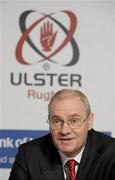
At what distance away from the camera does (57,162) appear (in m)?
1.85

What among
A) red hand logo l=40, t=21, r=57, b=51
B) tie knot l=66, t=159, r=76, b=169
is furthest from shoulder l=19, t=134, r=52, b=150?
red hand logo l=40, t=21, r=57, b=51

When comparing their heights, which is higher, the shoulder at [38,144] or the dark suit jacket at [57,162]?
the shoulder at [38,144]

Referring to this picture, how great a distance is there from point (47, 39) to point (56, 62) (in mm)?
208

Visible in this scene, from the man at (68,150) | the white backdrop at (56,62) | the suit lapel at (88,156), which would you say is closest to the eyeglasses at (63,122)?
the man at (68,150)

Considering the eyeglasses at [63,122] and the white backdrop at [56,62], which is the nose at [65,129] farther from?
the white backdrop at [56,62]

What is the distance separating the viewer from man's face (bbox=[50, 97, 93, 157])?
5.49ft

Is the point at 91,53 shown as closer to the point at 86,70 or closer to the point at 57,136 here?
the point at 86,70

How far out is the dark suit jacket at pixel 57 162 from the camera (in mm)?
1792

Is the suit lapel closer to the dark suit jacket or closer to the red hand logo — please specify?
the dark suit jacket

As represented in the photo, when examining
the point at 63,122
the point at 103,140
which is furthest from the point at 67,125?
the point at 103,140

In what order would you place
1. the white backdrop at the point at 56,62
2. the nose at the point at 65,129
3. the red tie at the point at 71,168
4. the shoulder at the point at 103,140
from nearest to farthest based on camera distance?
the nose at the point at 65,129
the red tie at the point at 71,168
the shoulder at the point at 103,140
the white backdrop at the point at 56,62

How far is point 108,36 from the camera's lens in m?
3.14

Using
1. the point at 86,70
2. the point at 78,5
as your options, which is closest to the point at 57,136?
the point at 86,70

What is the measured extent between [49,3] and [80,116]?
1.70 m
